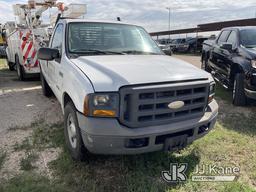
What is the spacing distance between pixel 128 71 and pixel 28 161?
1.86 m

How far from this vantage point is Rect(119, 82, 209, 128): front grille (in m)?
2.77

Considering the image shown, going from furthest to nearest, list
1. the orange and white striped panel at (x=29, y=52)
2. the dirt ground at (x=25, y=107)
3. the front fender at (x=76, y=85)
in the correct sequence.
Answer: the orange and white striped panel at (x=29, y=52) → the dirt ground at (x=25, y=107) → the front fender at (x=76, y=85)

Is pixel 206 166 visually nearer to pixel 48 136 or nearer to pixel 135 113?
pixel 135 113

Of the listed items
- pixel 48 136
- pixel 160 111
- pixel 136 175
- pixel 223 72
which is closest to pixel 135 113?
pixel 160 111

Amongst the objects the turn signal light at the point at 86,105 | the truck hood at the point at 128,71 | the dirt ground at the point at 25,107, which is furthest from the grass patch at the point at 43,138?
the turn signal light at the point at 86,105

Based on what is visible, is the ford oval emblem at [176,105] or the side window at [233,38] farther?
the side window at [233,38]

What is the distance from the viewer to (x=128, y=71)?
10.00 ft

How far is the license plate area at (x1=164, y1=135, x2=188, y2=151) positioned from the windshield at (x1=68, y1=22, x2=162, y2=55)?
5.40 feet

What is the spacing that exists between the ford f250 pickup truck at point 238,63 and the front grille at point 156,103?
258 centimetres

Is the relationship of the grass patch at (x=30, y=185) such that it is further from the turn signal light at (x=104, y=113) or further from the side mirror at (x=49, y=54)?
the side mirror at (x=49, y=54)

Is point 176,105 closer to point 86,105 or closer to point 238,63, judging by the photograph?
point 86,105

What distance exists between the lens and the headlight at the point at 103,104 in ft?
9.07

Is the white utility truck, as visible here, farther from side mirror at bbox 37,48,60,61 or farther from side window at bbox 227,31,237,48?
side window at bbox 227,31,237,48

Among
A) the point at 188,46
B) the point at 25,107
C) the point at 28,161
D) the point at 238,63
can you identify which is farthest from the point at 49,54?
the point at 188,46
